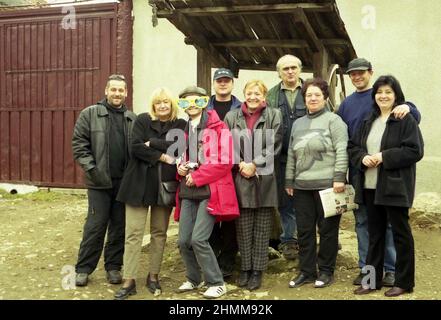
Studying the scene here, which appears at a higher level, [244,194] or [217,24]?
[217,24]

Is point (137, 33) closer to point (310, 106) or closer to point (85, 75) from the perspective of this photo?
point (85, 75)

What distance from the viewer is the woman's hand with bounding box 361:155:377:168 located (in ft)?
12.6

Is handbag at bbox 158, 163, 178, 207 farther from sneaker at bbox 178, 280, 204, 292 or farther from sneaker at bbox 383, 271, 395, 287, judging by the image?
sneaker at bbox 383, 271, 395, 287

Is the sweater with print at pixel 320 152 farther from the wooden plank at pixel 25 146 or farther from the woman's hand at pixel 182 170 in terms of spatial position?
the wooden plank at pixel 25 146

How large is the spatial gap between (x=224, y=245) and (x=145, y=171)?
107cm

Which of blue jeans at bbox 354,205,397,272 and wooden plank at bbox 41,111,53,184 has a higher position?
wooden plank at bbox 41,111,53,184

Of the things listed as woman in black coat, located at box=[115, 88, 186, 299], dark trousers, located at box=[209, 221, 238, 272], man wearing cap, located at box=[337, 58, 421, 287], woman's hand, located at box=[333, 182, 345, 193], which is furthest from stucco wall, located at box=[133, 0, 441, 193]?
woman in black coat, located at box=[115, 88, 186, 299]

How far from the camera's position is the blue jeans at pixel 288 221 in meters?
4.73

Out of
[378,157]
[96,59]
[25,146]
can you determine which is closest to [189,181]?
[378,157]

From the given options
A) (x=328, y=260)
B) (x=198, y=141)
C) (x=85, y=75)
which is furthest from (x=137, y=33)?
(x=328, y=260)

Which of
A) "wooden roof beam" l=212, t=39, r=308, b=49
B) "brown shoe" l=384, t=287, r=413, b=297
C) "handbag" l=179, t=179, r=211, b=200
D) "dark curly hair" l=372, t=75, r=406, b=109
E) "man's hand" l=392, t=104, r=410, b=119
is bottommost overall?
"brown shoe" l=384, t=287, r=413, b=297

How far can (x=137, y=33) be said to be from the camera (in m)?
8.38

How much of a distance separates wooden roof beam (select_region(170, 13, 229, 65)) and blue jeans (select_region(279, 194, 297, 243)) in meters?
2.00

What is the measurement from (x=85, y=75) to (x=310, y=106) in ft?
19.2
